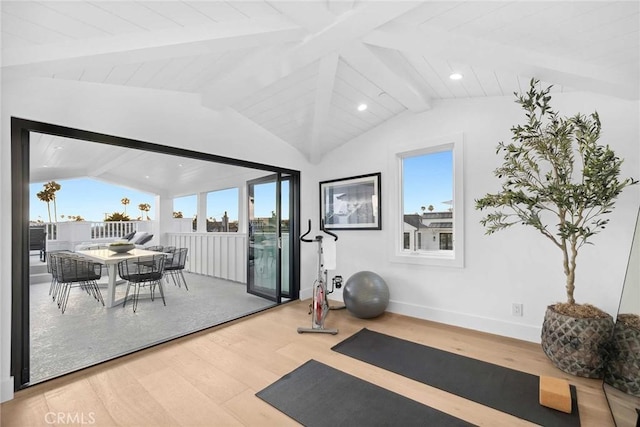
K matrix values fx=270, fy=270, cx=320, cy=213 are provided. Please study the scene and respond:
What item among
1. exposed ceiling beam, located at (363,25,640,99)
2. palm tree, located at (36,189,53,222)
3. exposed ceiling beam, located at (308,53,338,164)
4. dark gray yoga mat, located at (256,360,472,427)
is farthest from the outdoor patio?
exposed ceiling beam, located at (363,25,640,99)

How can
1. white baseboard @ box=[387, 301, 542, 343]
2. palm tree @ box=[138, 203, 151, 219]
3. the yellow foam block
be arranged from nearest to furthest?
the yellow foam block, white baseboard @ box=[387, 301, 542, 343], palm tree @ box=[138, 203, 151, 219]

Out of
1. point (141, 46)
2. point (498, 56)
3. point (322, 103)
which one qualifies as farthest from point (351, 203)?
point (141, 46)

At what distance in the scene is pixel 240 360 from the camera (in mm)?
2441

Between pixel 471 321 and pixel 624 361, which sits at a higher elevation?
pixel 624 361

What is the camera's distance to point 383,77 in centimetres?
269

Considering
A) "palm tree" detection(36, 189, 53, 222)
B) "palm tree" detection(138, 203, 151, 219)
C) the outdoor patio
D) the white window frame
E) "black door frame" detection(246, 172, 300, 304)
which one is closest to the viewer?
the outdoor patio

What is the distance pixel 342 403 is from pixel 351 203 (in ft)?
9.03

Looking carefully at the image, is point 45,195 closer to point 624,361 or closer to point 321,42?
point 321,42

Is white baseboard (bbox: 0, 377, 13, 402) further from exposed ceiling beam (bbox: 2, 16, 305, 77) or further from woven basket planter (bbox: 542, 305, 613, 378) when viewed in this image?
woven basket planter (bbox: 542, 305, 613, 378)

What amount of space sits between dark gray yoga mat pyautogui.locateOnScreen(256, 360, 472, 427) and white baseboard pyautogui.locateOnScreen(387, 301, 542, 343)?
1608mm

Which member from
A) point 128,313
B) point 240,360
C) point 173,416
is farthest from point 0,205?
point 128,313

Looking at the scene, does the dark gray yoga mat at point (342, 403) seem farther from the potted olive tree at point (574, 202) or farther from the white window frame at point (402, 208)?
the white window frame at point (402, 208)

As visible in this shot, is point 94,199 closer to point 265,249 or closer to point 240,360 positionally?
point 265,249

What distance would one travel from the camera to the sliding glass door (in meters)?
4.23
